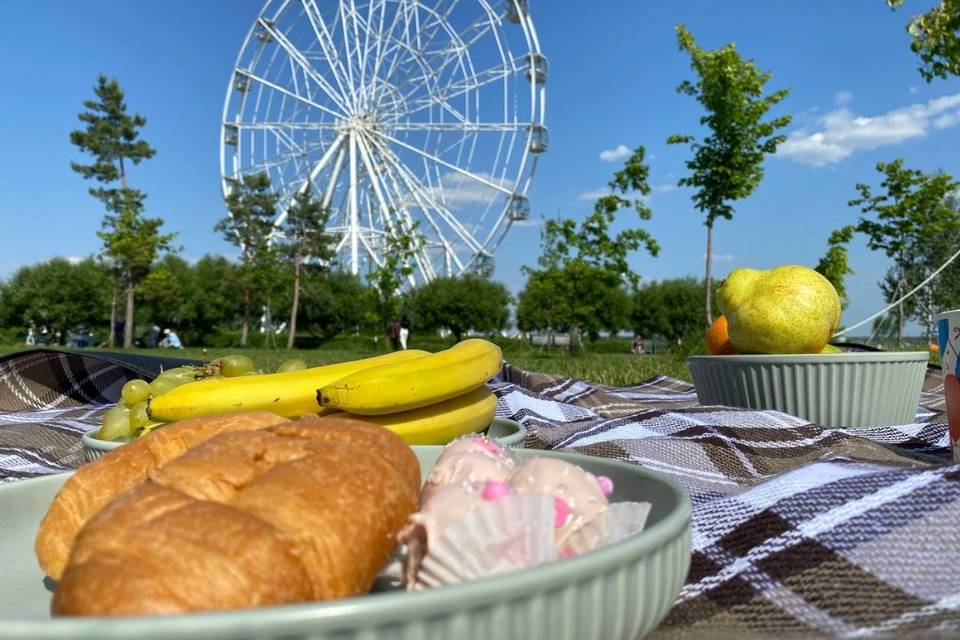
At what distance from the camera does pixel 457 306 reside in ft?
120

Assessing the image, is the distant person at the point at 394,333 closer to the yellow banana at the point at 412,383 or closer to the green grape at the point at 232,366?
the green grape at the point at 232,366

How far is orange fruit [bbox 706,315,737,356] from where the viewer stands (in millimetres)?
1856

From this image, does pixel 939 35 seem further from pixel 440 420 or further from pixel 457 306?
pixel 457 306

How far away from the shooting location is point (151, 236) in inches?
838

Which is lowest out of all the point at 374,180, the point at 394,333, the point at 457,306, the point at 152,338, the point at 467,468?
the point at 152,338

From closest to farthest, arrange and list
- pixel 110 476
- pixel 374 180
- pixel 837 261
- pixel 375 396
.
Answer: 1. pixel 110 476
2. pixel 375 396
3. pixel 837 261
4. pixel 374 180

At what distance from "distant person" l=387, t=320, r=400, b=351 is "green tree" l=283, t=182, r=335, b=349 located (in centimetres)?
843

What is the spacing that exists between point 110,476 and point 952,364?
1.17 metres

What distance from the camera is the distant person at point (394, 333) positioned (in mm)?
20094

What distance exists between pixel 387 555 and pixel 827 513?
0.53m

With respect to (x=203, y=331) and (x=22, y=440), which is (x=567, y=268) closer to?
(x=22, y=440)

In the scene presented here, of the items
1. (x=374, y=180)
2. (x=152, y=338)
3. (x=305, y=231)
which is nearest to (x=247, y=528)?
(x=374, y=180)

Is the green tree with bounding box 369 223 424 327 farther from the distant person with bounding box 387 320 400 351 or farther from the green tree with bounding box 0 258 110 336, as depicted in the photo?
the green tree with bounding box 0 258 110 336

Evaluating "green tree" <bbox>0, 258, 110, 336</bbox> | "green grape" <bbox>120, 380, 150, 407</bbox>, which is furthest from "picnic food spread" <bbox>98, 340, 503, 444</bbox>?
"green tree" <bbox>0, 258, 110, 336</bbox>
